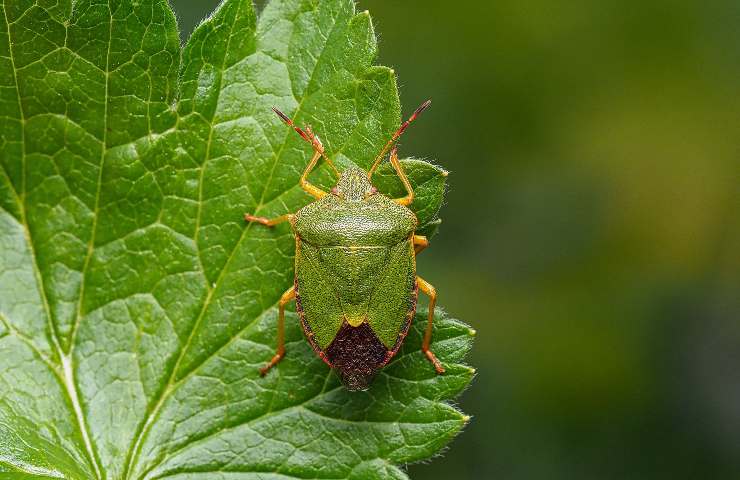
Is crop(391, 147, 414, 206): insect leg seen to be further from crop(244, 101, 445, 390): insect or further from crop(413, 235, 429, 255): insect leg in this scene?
crop(413, 235, 429, 255): insect leg

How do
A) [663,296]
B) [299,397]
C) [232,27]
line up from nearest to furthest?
1. [232,27]
2. [299,397]
3. [663,296]

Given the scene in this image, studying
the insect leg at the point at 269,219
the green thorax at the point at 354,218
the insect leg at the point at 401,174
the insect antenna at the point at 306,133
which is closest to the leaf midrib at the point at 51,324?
the insect antenna at the point at 306,133

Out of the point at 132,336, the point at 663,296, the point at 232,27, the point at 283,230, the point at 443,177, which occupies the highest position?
the point at 232,27

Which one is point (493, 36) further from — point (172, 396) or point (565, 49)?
point (172, 396)

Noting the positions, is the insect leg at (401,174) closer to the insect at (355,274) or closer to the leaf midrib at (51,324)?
the insect at (355,274)

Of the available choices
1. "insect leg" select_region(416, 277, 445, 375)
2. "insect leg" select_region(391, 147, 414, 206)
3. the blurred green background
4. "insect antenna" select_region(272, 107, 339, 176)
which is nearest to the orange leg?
"insect antenna" select_region(272, 107, 339, 176)

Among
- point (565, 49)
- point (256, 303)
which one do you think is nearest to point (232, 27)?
point (256, 303)
